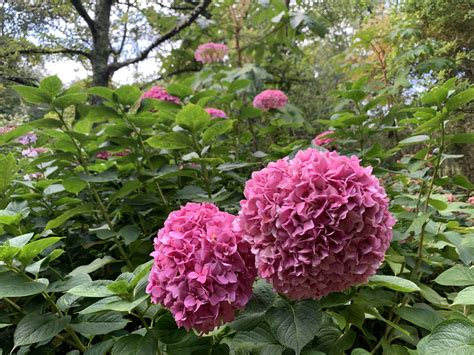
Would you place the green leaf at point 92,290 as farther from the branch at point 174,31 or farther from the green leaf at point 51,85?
the branch at point 174,31

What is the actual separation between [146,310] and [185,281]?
17cm

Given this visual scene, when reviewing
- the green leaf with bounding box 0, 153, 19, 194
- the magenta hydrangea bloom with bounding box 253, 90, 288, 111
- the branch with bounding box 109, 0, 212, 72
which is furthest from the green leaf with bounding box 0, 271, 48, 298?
the branch with bounding box 109, 0, 212, 72

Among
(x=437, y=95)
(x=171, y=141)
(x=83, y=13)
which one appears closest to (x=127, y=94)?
(x=171, y=141)

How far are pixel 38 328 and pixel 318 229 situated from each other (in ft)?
2.18

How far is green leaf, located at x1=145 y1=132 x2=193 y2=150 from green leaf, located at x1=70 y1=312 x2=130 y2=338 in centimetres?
54

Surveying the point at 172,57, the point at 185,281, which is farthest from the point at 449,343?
the point at 172,57

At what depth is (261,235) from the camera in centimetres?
80

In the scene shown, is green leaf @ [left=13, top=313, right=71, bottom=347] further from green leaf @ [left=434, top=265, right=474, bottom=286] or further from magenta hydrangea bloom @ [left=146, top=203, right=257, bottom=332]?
green leaf @ [left=434, top=265, right=474, bottom=286]

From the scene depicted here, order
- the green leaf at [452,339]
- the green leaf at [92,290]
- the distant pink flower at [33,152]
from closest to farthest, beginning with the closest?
the green leaf at [452,339], the green leaf at [92,290], the distant pink flower at [33,152]

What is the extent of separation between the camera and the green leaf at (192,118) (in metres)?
1.22

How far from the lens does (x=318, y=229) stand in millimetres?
776

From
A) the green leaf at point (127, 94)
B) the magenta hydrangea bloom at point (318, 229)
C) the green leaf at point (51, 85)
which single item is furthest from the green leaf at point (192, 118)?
the magenta hydrangea bloom at point (318, 229)

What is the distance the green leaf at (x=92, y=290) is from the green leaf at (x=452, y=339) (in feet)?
2.00

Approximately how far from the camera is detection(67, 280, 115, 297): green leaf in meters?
0.79
